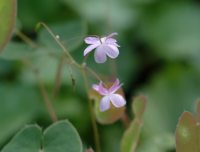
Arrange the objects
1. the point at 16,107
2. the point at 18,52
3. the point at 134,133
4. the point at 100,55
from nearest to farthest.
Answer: the point at 100,55, the point at 134,133, the point at 18,52, the point at 16,107

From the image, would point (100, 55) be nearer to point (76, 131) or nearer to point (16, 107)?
point (76, 131)

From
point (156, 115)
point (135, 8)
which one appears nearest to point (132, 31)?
point (135, 8)

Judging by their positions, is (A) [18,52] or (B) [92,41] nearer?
(B) [92,41]

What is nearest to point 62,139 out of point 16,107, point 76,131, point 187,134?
point 76,131

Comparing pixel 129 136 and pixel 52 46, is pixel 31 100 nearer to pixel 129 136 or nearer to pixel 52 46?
pixel 52 46

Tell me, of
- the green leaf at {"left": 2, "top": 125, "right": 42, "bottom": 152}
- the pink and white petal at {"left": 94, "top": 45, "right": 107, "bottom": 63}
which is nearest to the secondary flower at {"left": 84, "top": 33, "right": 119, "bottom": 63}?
the pink and white petal at {"left": 94, "top": 45, "right": 107, "bottom": 63}

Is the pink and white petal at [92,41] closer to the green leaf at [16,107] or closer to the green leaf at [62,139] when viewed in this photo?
the green leaf at [62,139]
